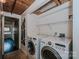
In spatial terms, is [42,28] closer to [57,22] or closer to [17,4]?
[57,22]

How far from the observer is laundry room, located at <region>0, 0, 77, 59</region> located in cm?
125

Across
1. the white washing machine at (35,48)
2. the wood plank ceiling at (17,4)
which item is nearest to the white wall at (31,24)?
the wood plank ceiling at (17,4)

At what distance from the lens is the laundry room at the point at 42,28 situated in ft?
4.11

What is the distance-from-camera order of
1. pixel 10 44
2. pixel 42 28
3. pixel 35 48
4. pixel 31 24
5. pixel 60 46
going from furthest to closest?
pixel 10 44 < pixel 31 24 < pixel 42 28 < pixel 35 48 < pixel 60 46

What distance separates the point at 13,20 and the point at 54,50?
2.65 metres

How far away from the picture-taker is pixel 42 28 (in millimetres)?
2629

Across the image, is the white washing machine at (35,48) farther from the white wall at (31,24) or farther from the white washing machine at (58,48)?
the white wall at (31,24)

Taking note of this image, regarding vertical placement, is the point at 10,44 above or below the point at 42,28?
below

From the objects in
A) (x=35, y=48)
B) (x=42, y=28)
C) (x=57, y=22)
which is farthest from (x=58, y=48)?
(x=42, y=28)

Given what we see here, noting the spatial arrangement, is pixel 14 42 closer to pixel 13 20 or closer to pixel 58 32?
pixel 13 20

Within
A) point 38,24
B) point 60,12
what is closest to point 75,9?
point 60,12

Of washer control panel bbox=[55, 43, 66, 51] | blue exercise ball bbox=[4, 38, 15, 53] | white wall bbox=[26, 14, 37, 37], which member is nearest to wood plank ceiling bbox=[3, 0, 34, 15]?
white wall bbox=[26, 14, 37, 37]

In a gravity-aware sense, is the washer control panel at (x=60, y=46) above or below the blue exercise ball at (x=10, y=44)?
above

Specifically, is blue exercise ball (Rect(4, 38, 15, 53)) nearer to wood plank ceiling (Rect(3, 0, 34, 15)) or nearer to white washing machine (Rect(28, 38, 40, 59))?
wood plank ceiling (Rect(3, 0, 34, 15))
